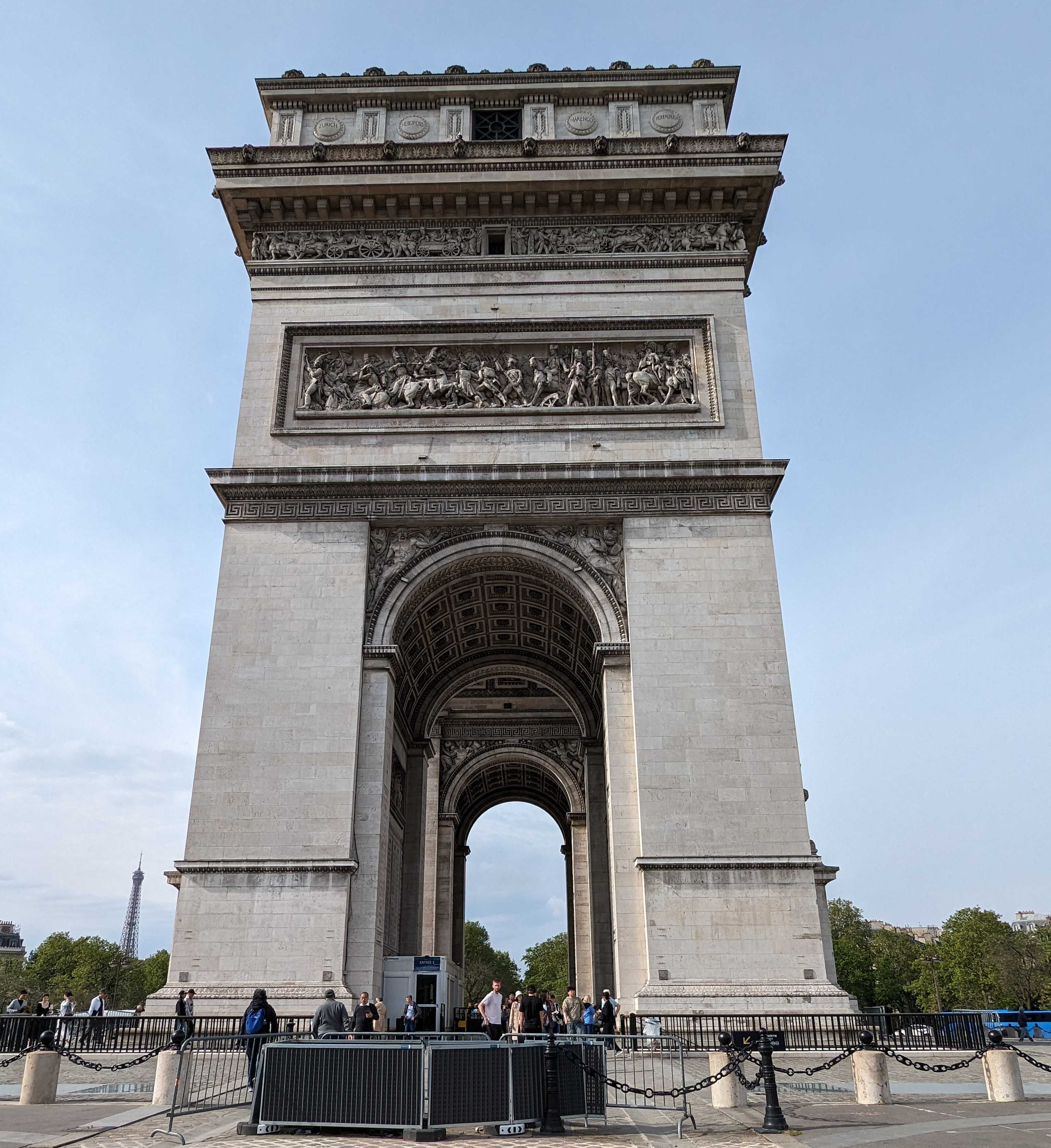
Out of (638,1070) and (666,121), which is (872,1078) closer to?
(638,1070)

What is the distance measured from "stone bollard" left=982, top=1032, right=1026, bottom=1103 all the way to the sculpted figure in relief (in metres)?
16.5

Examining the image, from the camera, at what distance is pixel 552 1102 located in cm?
968

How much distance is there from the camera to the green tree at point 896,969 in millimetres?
78125

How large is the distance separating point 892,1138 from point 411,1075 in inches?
184

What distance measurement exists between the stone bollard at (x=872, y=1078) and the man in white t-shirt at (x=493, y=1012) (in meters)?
6.22

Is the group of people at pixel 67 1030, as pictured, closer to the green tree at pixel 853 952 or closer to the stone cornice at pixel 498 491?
the stone cornice at pixel 498 491

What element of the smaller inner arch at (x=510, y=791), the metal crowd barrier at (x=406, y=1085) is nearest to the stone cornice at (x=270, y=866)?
the metal crowd barrier at (x=406, y=1085)

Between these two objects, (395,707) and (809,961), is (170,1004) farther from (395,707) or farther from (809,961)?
(809,961)

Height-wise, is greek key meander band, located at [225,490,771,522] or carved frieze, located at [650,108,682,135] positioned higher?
carved frieze, located at [650,108,682,135]

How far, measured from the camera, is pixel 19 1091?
13977 millimetres

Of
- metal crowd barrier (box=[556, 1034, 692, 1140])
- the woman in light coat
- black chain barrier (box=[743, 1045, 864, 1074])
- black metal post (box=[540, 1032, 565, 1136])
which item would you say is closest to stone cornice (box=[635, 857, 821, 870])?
metal crowd barrier (box=[556, 1034, 692, 1140])

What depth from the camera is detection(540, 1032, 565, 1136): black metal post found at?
9617mm

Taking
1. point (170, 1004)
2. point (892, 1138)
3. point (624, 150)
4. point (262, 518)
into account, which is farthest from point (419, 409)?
point (892, 1138)

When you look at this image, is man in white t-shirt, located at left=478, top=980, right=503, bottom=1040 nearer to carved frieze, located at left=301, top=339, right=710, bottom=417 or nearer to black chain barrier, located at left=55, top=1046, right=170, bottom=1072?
black chain barrier, located at left=55, top=1046, right=170, bottom=1072
